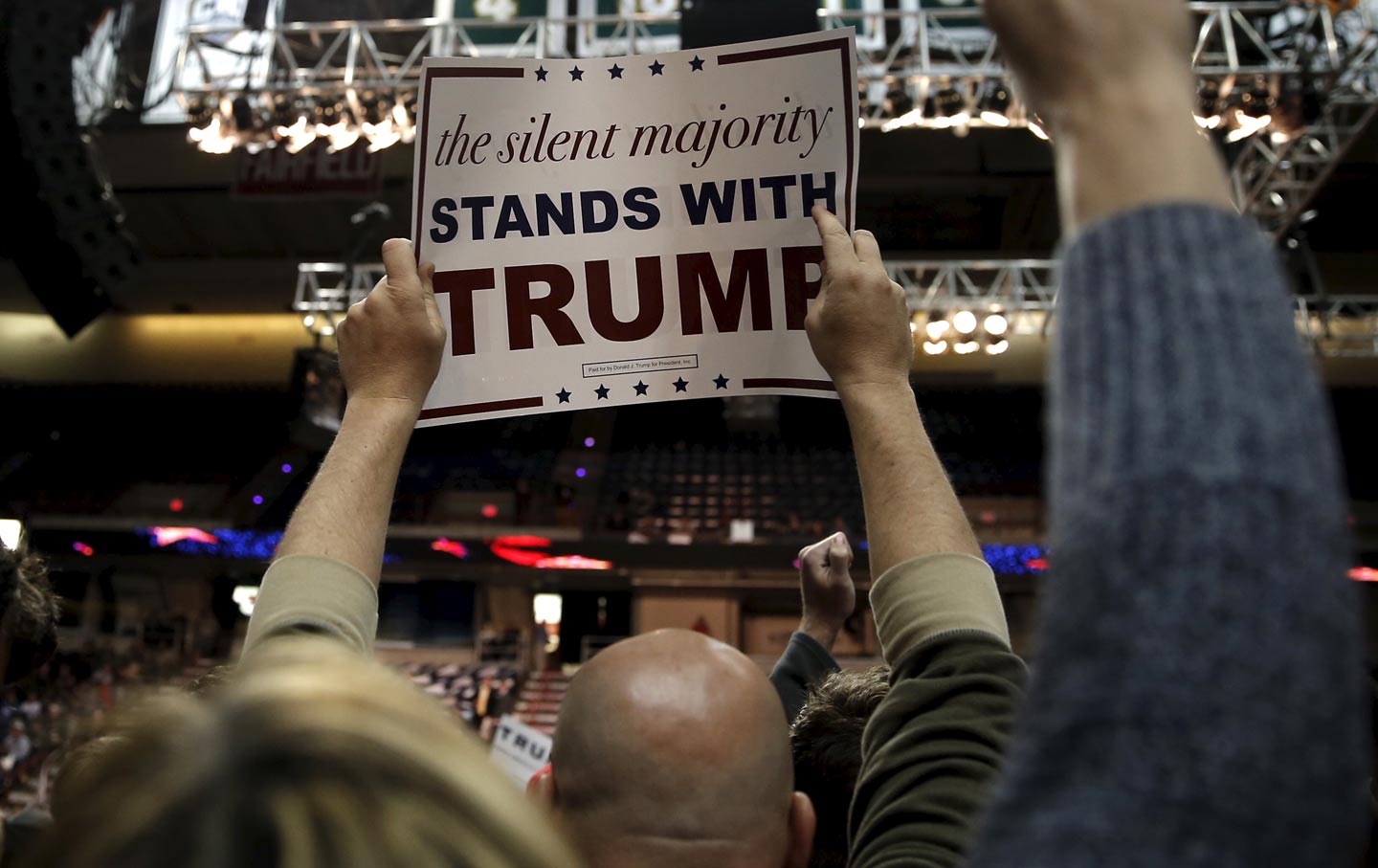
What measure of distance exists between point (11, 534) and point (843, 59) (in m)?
1.27

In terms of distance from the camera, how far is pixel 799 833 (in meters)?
0.74

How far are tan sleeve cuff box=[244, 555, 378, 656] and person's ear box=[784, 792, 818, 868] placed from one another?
332mm

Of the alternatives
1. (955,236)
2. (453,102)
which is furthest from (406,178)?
(453,102)

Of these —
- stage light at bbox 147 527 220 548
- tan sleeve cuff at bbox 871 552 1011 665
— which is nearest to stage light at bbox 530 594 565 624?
stage light at bbox 147 527 220 548

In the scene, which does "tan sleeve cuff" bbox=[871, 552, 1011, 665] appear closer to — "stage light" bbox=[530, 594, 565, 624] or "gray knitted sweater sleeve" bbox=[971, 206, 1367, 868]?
"gray knitted sweater sleeve" bbox=[971, 206, 1367, 868]

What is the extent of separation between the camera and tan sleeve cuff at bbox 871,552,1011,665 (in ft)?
→ 2.64

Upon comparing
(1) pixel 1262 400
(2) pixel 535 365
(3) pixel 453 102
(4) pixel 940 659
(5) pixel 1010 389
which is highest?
(5) pixel 1010 389

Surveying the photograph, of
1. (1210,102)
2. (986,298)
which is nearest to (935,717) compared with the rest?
(1210,102)

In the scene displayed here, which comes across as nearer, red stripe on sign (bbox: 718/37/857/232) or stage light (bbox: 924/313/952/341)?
red stripe on sign (bbox: 718/37/857/232)

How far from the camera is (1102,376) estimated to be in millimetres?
358

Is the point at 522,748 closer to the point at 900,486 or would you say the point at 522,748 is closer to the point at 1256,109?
the point at 900,486

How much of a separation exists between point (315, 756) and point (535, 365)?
36.5 inches

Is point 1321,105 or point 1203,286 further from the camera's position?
point 1321,105

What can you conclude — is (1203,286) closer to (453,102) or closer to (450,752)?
(450,752)
